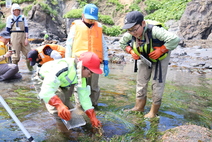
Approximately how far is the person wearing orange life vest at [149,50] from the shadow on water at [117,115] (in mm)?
357

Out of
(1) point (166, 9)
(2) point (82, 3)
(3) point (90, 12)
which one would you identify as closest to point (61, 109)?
(3) point (90, 12)

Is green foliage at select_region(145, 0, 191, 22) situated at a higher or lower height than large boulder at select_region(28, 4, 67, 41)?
higher

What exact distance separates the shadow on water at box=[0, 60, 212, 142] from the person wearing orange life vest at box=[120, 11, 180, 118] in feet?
1.17

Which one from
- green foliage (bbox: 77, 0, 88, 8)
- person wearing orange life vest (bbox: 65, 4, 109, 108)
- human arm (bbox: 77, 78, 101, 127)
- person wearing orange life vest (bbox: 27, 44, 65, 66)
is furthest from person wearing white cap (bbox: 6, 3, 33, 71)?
green foliage (bbox: 77, 0, 88, 8)

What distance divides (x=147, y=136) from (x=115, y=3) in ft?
88.4

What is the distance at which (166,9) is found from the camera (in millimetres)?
22156

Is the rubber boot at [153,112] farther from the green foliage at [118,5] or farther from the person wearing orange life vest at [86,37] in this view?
the green foliage at [118,5]

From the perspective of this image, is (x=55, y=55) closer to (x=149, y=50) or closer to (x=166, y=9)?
(x=149, y=50)

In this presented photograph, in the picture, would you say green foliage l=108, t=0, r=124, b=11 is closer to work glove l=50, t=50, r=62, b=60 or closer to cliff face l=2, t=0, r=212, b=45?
cliff face l=2, t=0, r=212, b=45

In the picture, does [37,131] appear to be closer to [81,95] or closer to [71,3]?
[81,95]

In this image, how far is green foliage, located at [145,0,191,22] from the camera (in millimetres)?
19797

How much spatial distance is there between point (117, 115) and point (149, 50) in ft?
3.91

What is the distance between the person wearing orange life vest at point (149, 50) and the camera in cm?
351

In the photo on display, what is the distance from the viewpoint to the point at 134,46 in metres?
3.90
